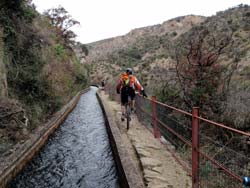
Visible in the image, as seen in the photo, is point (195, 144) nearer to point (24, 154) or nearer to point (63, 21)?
point (24, 154)

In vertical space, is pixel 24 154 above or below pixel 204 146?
below

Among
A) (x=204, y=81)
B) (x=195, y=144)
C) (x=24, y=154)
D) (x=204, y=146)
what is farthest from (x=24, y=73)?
(x=195, y=144)

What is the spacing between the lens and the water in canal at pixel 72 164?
19.3 ft

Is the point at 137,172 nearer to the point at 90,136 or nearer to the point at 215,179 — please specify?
the point at 215,179

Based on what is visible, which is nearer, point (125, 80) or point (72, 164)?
point (72, 164)

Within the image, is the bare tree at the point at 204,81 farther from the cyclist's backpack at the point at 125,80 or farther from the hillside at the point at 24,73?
the hillside at the point at 24,73

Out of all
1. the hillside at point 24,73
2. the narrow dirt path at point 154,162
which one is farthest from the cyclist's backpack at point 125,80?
the hillside at point 24,73

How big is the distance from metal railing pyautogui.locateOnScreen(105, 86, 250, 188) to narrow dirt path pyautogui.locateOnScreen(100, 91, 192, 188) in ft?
0.65

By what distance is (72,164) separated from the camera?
275 inches

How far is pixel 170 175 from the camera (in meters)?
5.26

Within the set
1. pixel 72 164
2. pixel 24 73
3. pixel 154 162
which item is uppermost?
pixel 24 73

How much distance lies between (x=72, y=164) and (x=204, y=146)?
11.5 ft

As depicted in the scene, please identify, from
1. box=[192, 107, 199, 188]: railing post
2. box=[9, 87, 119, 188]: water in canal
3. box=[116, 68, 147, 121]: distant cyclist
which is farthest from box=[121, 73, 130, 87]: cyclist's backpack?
box=[192, 107, 199, 188]: railing post

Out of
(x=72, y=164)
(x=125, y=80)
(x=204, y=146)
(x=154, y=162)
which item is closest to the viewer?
(x=204, y=146)
